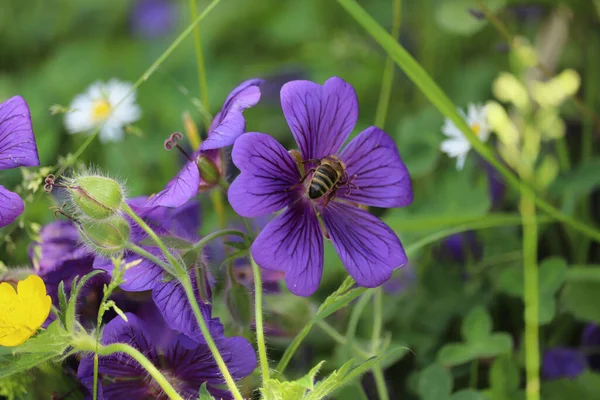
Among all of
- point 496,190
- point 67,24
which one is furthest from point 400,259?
point 67,24

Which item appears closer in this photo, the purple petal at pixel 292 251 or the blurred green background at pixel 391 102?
the purple petal at pixel 292 251

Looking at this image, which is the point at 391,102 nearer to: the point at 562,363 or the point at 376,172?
the point at 562,363

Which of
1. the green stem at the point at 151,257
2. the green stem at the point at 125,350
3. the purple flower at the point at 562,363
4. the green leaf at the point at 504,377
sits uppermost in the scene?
the purple flower at the point at 562,363

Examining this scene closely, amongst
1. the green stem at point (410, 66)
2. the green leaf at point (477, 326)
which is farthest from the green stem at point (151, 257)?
the green leaf at point (477, 326)

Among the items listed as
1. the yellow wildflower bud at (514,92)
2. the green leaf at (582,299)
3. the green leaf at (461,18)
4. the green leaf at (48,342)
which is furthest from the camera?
the green leaf at (461,18)

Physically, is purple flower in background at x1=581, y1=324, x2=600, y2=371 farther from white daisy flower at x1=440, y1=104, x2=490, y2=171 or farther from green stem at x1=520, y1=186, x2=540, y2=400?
white daisy flower at x1=440, y1=104, x2=490, y2=171

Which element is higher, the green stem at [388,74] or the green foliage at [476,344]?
the green stem at [388,74]

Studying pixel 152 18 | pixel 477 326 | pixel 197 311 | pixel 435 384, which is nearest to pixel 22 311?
pixel 197 311

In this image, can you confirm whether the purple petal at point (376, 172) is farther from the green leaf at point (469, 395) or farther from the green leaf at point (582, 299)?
the green leaf at point (582, 299)
